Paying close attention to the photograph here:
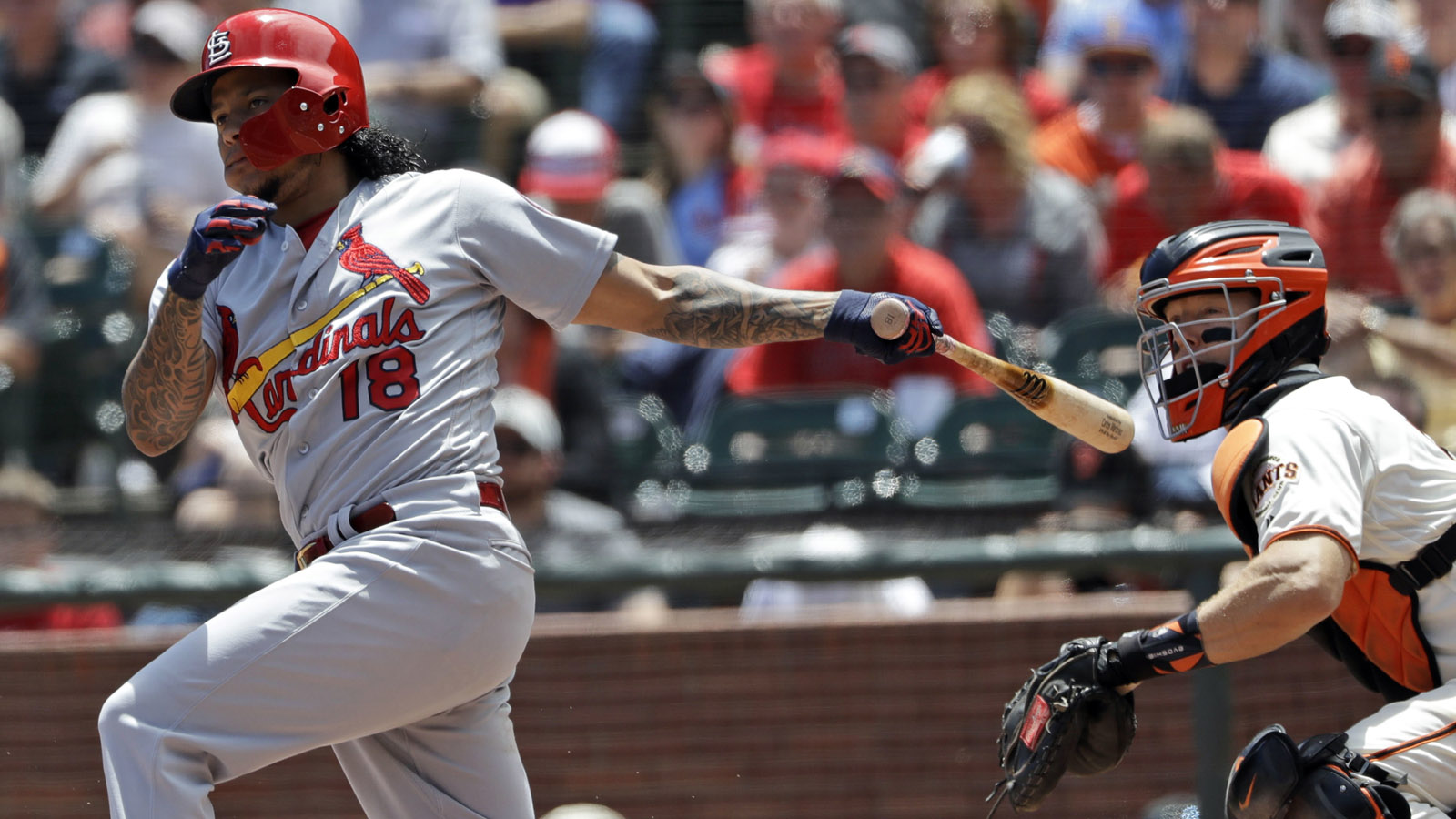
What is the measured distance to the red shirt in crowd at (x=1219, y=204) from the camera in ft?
20.4

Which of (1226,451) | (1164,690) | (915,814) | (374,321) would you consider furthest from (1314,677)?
(374,321)

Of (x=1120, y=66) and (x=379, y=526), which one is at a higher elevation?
(x=379, y=526)

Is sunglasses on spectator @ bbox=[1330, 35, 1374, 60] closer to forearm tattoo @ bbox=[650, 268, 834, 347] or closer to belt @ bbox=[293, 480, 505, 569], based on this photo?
forearm tattoo @ bbox=[650, 268, 834, 347]

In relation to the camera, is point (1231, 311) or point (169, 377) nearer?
point (169, 377)

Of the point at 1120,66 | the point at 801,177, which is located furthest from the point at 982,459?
the point at 1120,66

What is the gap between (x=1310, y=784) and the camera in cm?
288

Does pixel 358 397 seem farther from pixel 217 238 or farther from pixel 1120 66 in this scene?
pixel 1120 66

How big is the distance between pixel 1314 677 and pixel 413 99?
4.44 meters

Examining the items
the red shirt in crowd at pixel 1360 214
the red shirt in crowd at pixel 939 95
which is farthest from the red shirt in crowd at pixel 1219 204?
the red shirt in crowd at pixel 939 95

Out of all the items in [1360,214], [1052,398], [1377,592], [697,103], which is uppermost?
[1052,398]

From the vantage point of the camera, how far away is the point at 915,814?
502 cm

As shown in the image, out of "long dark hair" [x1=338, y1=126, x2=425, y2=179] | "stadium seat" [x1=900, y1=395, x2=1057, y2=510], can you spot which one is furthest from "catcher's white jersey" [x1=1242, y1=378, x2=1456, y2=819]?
"stadium seat" [x1=900, y1=395, x2=1057, y2=510]

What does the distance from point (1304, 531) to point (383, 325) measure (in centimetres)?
169

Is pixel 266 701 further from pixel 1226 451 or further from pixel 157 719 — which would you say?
pixel 1226 451
